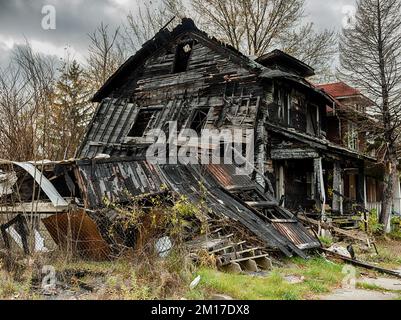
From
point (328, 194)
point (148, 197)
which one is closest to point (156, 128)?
point (148, 197)

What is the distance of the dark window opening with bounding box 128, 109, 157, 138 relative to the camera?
17.5m

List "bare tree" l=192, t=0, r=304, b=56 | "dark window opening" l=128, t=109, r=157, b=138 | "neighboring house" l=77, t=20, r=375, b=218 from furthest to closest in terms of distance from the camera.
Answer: "bare tree" l=192, t=0, r=304, b=56 < "dark window opening" l=128, t=109, r=157, b=138 < "neighboring house" l=77, t=20, r=375, b=218

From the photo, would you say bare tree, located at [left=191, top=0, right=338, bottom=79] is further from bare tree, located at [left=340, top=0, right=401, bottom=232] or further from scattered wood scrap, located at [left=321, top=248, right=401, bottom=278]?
scattered wood scrap, located at [left=321, top=248, right=401, bottom=278]

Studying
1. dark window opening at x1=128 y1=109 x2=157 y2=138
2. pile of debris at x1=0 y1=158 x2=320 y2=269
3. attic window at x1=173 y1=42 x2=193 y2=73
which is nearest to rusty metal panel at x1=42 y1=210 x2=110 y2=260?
pile of debris at x1=0 y1=158 x2=320 y2=269

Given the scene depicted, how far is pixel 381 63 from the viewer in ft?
60.2

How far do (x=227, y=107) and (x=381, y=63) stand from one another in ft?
26.2

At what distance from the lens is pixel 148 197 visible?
9328 millimetres

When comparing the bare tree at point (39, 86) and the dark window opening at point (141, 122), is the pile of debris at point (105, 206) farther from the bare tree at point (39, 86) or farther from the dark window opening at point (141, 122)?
the dark window opening at point (141, 122)

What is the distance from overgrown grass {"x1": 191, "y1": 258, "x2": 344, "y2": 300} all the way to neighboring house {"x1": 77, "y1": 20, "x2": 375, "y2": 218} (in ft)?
19.5

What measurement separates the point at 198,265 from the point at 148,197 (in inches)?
92.6

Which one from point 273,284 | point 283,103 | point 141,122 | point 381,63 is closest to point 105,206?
point 273,284

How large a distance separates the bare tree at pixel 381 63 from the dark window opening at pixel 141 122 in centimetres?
928

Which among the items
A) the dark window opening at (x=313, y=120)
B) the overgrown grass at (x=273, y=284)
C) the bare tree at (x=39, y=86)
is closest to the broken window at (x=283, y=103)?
the dark window opening at (x=313, y=120)
